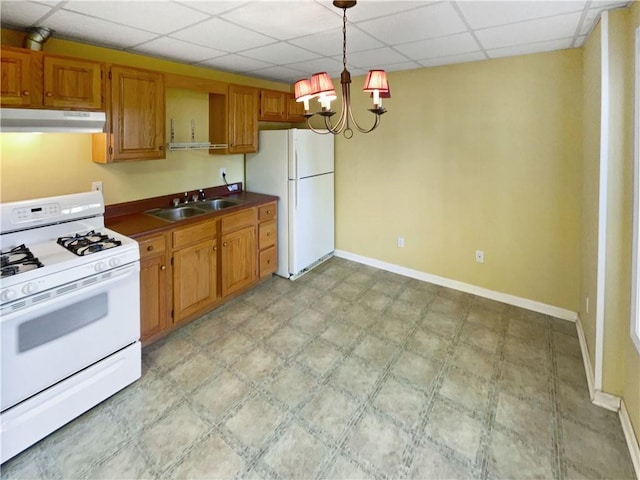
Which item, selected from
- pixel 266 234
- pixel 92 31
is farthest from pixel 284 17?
pixel 266 234

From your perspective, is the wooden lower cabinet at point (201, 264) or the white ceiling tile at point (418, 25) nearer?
the white ceiling tile at point (418, 25)

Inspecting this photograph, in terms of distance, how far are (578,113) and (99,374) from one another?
4136 millimetres

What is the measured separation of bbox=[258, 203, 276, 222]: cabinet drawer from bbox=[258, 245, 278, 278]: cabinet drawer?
37cm

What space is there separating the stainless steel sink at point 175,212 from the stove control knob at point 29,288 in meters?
1.51

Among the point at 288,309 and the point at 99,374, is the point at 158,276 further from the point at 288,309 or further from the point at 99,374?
the point at 288,309

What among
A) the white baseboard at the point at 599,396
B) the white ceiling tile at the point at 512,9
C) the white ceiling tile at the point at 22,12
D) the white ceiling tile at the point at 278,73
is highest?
the white ceiling tile at the point at 278,73

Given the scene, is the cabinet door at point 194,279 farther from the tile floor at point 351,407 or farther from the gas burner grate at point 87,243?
the gas burner grate at point 87,243

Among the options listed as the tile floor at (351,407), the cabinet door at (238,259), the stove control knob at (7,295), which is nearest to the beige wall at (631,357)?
the tile floor at (351,407)

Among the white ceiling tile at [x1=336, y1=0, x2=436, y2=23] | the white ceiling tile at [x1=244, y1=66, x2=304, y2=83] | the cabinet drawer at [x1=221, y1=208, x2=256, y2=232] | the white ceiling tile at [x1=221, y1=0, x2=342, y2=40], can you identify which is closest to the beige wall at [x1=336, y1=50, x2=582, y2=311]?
the white ceiling tile at [x1=244, y1=66, x2=304, y2=83]

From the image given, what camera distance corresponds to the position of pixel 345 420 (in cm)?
217

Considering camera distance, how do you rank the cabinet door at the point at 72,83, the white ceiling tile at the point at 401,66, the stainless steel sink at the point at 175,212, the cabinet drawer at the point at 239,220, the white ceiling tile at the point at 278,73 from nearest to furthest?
the cabinet door at the point at 72,83 < the stainless steel sink at the point at 175,212 < the cabinet drawer at the point at 239,220 < the white ceiling tile at the point at 401,66 < the white ceiling tile at the point at 278,73

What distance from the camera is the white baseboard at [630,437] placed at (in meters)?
1.81

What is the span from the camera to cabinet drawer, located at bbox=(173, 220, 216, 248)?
3021mm

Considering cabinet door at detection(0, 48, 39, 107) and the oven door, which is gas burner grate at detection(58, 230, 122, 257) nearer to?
the oven door
